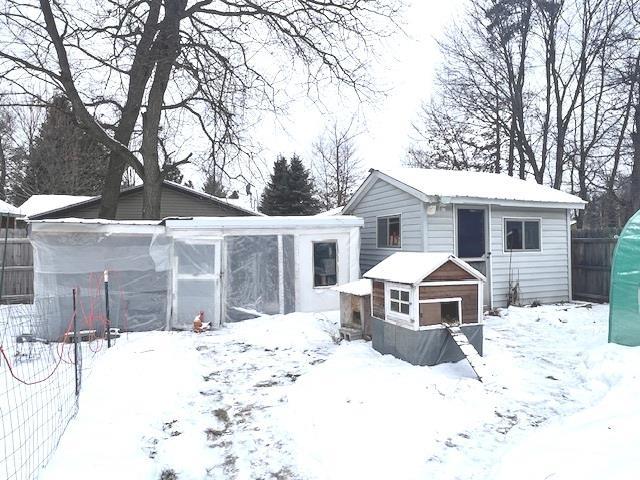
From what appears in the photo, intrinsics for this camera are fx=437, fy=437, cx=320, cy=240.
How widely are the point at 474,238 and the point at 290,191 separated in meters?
15.3

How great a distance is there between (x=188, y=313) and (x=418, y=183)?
5.68 m

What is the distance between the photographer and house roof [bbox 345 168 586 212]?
9.44 meters

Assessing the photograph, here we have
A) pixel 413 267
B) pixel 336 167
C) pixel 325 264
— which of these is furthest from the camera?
pixel 336 167

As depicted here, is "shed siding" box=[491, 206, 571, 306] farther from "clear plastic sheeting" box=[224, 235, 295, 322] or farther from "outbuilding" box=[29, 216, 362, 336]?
"clear plastic sheeting" box=[224, 235, 295, 322]

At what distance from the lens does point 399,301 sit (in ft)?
19.3

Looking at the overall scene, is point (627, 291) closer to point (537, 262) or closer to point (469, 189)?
point (469, 189)

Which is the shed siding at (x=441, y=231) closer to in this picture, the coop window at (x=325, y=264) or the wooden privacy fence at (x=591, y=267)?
the coop window at (x=325, y=264)

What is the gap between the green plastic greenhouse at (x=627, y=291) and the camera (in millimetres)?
5965

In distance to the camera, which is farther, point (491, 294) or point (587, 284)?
point (587, 284)

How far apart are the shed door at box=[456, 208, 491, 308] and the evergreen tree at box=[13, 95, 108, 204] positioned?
1901 centimetres

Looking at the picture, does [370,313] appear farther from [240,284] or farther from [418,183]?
[418,183]

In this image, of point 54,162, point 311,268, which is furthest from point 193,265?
point 54,162

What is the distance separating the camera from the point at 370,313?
7113 millimetres

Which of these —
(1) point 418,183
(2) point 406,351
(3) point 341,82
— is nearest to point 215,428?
(2) point 406,351
